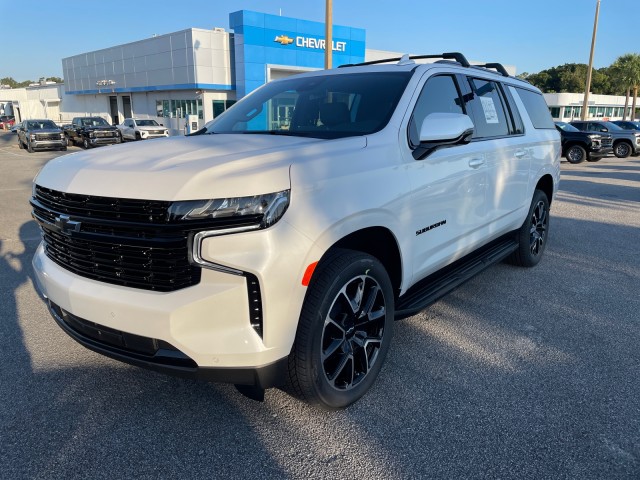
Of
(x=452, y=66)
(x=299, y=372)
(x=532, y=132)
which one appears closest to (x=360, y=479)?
(x=299, y=372)

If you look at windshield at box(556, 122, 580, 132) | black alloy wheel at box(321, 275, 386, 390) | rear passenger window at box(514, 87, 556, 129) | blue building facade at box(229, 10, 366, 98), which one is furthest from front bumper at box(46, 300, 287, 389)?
blue building facade at box(229, 10, 366, 98)

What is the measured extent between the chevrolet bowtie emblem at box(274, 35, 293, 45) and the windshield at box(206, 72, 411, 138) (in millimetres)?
33355

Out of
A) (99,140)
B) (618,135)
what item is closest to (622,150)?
(618,135)

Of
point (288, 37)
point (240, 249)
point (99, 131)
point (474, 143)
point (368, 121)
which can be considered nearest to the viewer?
point (240, 249)

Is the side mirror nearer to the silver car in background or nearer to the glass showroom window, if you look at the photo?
the silver car in background

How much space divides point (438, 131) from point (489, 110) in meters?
1.62

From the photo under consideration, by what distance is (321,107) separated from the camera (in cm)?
359

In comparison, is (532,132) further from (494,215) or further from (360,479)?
(360,479)

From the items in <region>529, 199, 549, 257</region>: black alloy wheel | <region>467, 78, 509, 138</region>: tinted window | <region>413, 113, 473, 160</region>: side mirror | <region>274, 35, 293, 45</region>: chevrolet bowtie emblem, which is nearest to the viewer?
<region>413, 113, 473, 160</region>: side mirror

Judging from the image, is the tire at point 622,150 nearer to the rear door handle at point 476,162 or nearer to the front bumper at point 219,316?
the rear door handle at point 476,162

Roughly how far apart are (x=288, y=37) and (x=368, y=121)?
35219 millimetres

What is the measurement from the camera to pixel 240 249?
2.14m

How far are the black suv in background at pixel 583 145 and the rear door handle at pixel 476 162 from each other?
62.7ft

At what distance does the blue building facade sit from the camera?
34.1m
